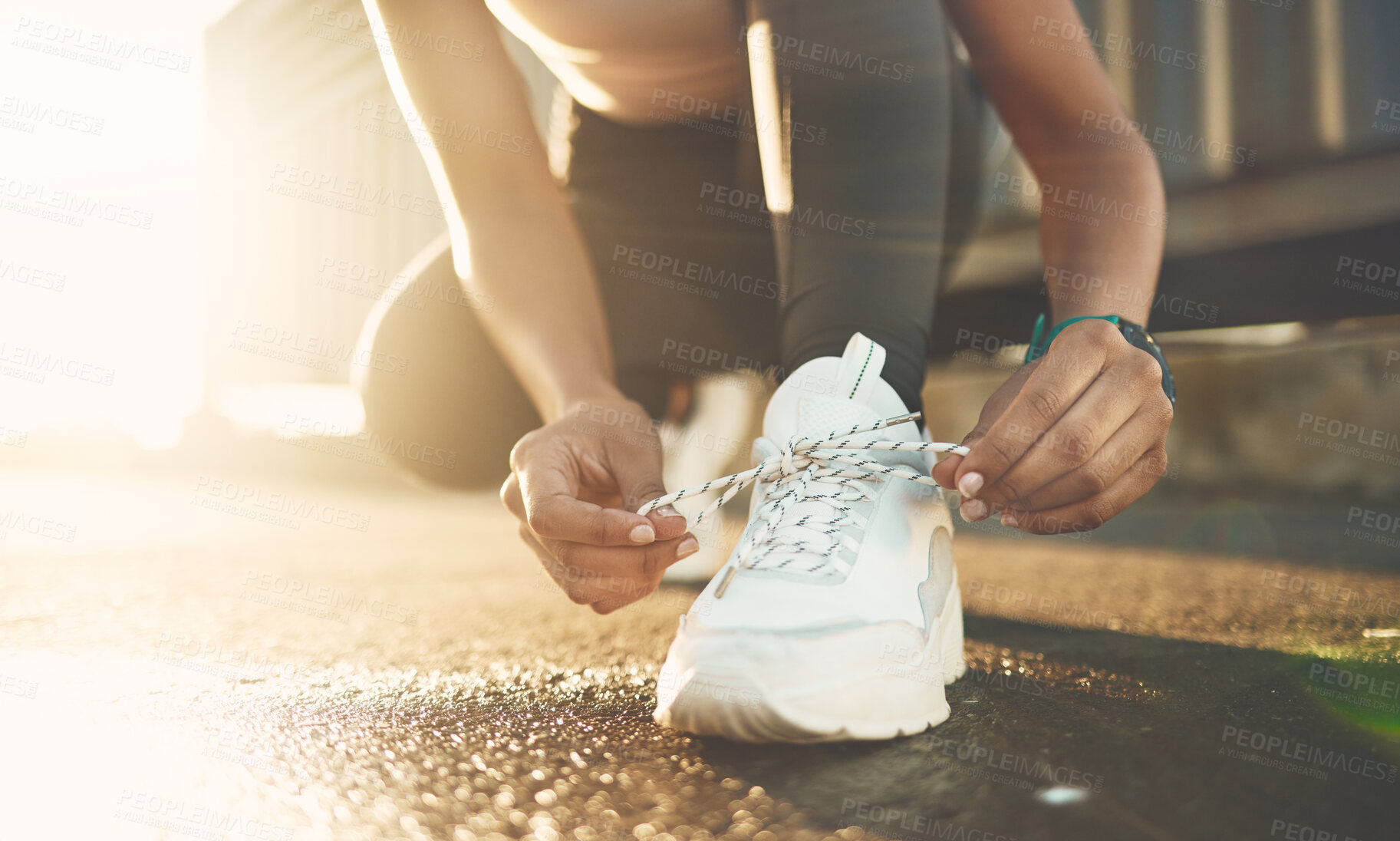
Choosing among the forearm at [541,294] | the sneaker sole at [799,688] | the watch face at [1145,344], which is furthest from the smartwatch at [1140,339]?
the forearm at [541,294]

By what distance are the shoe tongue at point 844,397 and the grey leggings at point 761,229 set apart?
0.07 feet

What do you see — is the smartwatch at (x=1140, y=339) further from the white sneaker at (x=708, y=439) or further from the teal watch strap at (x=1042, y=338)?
the white sneaker at (x=708, y=439)

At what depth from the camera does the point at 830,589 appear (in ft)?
1.40

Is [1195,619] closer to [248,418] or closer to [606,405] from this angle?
[606,405]

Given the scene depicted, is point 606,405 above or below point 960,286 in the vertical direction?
below

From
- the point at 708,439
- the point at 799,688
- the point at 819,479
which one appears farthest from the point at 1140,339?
the point at 708,439

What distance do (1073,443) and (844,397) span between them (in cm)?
15

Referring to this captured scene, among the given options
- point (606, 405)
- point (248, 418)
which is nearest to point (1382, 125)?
point (606, 405)

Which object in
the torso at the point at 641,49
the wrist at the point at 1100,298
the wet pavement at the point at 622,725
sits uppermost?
the torso at the point at 641,49

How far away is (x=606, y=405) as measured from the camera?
24.4 inches

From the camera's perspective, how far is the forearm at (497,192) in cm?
73

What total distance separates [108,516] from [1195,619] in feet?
7.73

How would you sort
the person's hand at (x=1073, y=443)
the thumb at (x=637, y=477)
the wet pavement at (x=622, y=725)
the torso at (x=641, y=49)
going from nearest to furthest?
1. the wet pavement at (x=622, y=725)
2. the person's hand at (x=1073, y=443)
3. the thumb at (x=637, y=477)
4. the torso at (x=641, y=49)

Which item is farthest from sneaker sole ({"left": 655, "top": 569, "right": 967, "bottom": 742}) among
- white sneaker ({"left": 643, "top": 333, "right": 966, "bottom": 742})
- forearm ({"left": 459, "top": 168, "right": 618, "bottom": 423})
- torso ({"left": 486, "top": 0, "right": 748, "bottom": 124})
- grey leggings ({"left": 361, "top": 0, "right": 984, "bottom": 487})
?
torso ({"left": 486, "top": 0, "right": 748, "bottom": 124})
